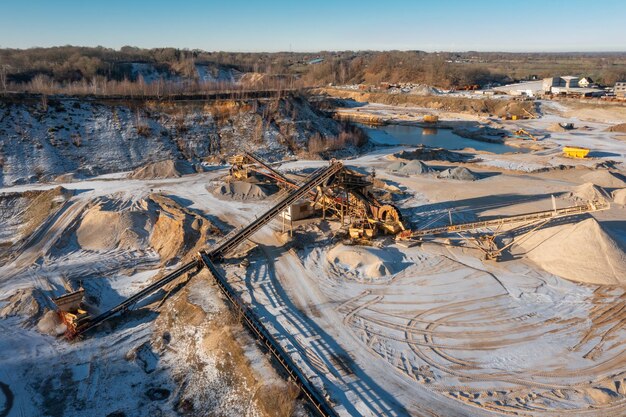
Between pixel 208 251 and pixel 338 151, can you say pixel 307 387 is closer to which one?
pixel 208 251

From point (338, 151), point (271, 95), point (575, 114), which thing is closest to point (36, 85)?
point (271, 95)

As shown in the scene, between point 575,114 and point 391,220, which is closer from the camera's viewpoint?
point 391,220

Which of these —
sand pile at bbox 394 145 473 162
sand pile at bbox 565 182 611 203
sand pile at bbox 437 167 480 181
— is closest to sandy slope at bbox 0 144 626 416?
sand pile at bbox 565 182 611 203

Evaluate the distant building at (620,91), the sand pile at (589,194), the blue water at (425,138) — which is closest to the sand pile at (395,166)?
the sand pile at (589,194)

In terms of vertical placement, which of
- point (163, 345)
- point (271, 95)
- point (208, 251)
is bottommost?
point (163, 345)

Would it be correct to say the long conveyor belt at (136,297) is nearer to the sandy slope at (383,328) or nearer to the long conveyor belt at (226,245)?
the long conveyor belt at (226,245)

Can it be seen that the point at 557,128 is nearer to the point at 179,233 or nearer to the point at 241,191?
the point at 241,191
